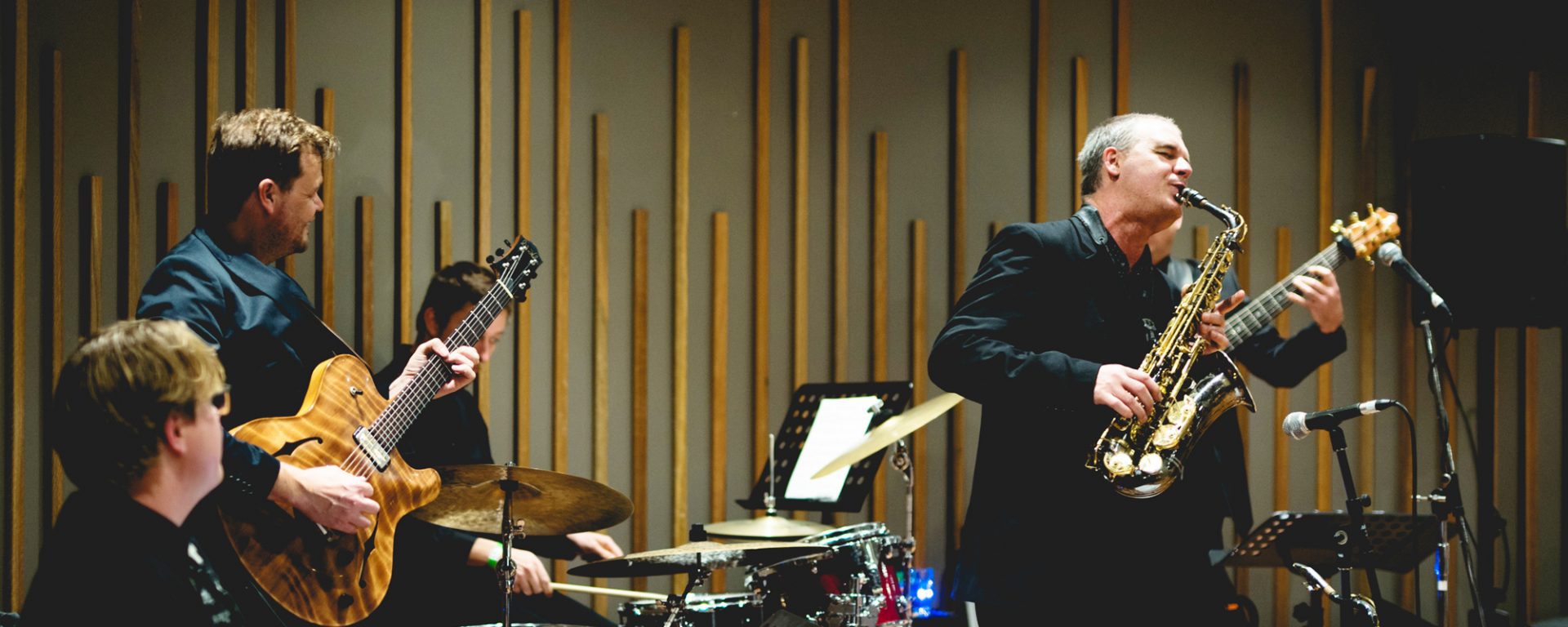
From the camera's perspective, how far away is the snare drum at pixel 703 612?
10.2ft

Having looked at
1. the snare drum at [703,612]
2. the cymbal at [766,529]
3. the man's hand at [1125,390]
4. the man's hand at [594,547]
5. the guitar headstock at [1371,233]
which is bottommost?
the snare drum at [703,612]

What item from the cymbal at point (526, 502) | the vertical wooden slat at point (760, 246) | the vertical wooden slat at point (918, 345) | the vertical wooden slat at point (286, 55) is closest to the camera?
the cymbal at point (526, 502)

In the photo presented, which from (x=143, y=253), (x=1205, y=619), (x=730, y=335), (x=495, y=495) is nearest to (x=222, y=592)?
(x=495, y=495)

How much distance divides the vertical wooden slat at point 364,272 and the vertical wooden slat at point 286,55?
0.34m

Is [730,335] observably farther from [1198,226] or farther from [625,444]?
[1198,226]

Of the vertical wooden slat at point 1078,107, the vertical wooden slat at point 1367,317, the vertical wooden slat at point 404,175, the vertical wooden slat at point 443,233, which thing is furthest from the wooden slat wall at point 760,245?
the vertical wooden slat at point 1367,317

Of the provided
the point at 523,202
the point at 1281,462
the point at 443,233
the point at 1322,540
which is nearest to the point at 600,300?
the point at 523,202

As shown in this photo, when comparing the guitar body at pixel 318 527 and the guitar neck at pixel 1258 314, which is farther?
the guitar neck at pixel 1258 314

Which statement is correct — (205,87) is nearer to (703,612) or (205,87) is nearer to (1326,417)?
(703,612)

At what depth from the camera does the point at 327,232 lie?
12.6ft

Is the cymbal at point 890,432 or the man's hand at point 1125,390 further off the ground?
the man's hand at point 1125,390

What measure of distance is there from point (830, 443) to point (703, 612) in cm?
74

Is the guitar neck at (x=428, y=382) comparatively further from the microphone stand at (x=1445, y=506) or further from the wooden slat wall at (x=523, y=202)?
the microphone stand at (x=1445, y=506)

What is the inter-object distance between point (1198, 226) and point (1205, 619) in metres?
2.95
